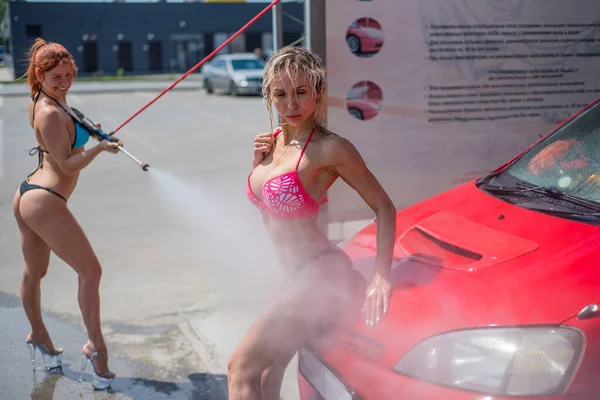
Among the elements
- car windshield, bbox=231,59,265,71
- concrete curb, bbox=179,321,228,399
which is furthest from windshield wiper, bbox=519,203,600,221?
car windshield, bbox=231,59,265,71

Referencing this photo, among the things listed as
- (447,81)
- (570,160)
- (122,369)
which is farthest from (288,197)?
(447,81)

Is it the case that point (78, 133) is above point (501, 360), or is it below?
above

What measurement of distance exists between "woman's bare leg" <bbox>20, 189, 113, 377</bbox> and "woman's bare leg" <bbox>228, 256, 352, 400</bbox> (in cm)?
156

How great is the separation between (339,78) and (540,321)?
3374 mm

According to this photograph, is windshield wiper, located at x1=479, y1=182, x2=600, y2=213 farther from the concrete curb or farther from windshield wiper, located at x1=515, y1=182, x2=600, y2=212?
the concrete curb

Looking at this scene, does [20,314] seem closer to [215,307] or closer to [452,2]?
[215,307]

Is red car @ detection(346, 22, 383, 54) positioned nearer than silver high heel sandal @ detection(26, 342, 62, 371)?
No

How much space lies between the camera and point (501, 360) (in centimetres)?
225

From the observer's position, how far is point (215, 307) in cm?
528

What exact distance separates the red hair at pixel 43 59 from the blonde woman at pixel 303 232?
1548 millimetres

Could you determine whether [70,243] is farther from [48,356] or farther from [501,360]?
[501,360]

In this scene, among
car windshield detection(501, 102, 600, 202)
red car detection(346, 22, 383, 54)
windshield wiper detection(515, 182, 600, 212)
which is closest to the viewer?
windshield wiper detection(515, 182, 600, 212)

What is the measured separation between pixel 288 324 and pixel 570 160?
1689mm

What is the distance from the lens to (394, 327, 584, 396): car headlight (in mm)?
2170
